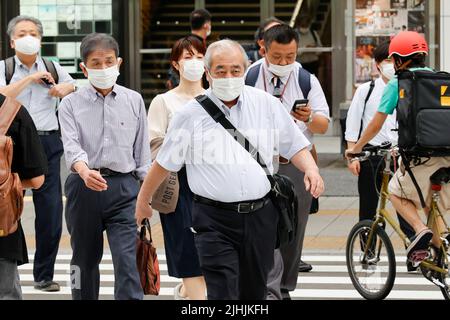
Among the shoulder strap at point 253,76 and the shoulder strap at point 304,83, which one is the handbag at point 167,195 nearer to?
the shoulder strap at point 253,76

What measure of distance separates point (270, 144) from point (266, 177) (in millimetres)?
189

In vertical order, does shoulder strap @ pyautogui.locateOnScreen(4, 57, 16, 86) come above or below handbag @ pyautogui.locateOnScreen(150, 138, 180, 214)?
above

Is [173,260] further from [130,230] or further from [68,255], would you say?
[68,255]

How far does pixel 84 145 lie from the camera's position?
295 inches

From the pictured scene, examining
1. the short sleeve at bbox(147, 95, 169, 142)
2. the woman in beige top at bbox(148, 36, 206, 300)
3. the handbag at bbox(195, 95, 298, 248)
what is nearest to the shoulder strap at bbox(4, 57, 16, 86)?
the woman in beige top at bbox(148, 36, 206, 300)

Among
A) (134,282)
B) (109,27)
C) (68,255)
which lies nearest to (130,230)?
(134,282)

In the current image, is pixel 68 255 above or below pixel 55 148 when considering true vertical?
below

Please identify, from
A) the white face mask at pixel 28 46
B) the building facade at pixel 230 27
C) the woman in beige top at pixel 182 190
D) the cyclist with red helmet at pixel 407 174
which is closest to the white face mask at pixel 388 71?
the cyclist with red helmet at pixel 407 174

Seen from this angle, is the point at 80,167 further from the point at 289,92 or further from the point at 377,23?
the point at 377,23

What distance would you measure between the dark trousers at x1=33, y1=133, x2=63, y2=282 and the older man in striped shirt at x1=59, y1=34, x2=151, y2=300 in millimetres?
2008

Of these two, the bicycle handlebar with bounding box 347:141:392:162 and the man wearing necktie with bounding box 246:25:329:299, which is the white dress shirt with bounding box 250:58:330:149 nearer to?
the man wearing necktie with bounding box 246:25:329:299

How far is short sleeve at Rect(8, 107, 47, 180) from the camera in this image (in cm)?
613

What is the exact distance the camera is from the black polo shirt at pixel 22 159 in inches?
239
